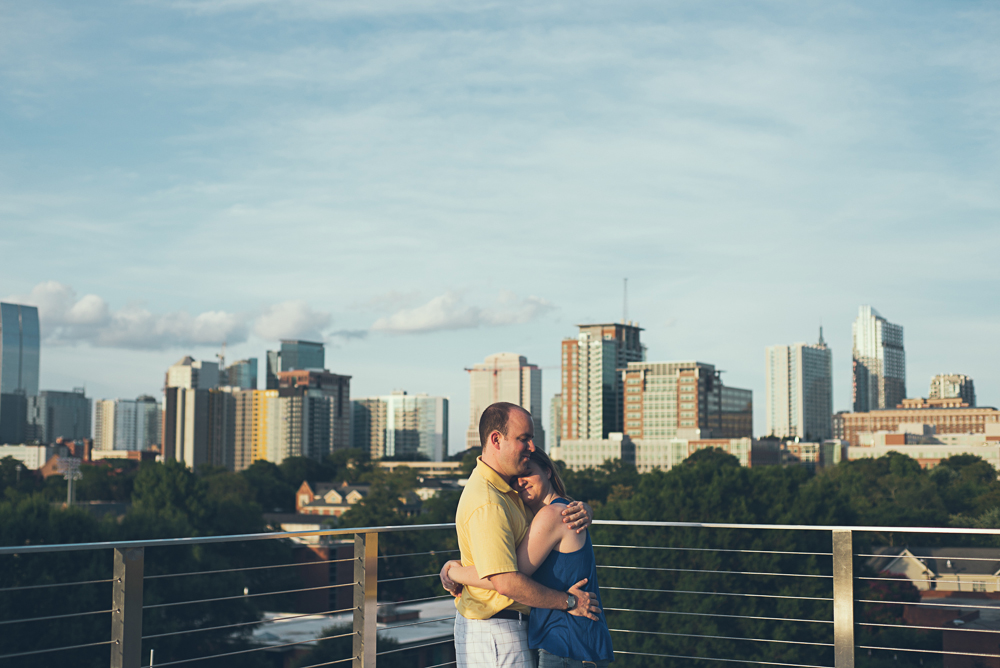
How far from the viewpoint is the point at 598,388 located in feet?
417

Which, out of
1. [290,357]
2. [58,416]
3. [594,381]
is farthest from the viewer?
[290,357]

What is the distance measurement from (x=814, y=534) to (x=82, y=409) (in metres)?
188

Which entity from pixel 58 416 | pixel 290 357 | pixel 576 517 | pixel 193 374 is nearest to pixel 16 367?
pixel 58 416

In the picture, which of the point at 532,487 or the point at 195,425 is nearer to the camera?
the point at 532,487

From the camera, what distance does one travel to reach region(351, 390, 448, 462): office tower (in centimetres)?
15762

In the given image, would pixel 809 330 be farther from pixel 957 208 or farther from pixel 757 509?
pixel 757 509

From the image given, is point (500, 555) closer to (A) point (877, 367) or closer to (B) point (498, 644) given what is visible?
(B) point (498, 644)

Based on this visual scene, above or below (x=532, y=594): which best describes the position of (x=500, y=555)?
above

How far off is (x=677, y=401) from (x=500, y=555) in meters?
117

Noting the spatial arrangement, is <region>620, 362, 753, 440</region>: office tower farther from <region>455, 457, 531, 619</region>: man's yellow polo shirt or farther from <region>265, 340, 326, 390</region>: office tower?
<region>455, 457, 531, 619</region>: man's yellow polo shirt

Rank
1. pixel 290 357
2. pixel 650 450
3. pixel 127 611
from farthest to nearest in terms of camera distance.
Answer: pixel 290 357 → pixel 650 450 → pixel 127 611

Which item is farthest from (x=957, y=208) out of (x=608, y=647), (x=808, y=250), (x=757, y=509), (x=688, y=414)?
(x=688, y=414)

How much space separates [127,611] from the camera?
3260mm

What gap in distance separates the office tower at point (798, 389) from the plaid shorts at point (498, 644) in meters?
166
